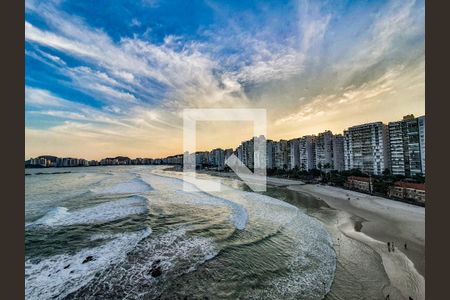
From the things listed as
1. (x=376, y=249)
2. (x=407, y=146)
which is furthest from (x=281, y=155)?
(x=376, y=249)

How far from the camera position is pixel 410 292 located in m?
6.96

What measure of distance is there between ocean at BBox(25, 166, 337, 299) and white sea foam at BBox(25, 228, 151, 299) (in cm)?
3

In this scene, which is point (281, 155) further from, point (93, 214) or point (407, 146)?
point (93, 214)

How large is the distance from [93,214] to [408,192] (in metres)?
32.2

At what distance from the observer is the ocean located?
6785 millimetres

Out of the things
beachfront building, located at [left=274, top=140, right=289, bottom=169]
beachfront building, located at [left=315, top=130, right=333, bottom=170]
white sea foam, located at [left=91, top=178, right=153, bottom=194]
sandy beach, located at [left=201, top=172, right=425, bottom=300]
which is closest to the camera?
sandy beach, located at [left=201, top=172, right=425, bottom=300]

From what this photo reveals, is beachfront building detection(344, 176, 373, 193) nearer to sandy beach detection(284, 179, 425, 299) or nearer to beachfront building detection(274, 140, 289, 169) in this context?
sandy beach detection(284, 179, 425, 299)

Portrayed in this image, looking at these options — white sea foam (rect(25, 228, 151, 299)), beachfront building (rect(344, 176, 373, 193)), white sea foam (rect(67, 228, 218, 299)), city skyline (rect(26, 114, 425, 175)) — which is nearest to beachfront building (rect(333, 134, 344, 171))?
city skyline (rect(26, 114, 425, 175))

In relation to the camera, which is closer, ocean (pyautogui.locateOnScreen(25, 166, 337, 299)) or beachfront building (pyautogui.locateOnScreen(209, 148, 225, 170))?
ocean (pyautogui.locateOnScreen(25, 166, 337, 299))

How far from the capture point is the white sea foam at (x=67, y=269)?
6618mm

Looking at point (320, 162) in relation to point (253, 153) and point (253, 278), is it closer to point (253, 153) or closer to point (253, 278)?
point (253, 153)

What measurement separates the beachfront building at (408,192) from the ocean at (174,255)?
49.4ft

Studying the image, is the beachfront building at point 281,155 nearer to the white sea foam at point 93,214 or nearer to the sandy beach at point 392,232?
the sandy beach at point 392,232

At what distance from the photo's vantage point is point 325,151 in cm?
5216
